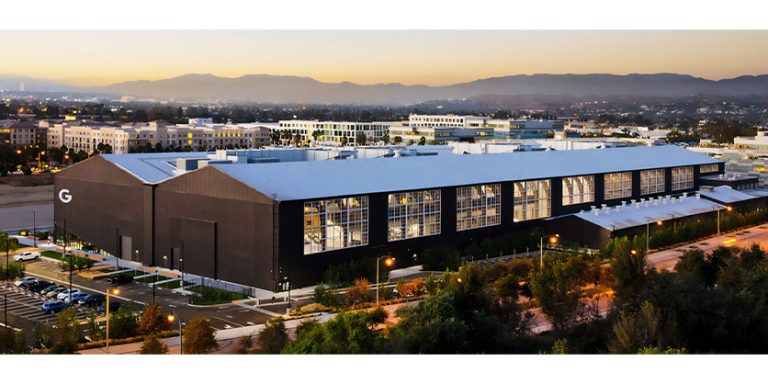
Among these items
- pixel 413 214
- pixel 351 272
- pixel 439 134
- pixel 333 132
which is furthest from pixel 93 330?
pixel 333 132

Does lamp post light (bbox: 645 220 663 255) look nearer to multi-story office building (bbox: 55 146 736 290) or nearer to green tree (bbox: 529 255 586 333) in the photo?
multi-story office building (bbox: 55 146 736 290)

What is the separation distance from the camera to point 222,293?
86.6 ft

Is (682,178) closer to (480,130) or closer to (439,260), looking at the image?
(439,260)

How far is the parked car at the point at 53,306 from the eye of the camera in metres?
24.4

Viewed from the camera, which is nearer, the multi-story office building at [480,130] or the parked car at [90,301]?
the parked car at [90,301]

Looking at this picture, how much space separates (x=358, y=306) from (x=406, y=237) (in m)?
7.28

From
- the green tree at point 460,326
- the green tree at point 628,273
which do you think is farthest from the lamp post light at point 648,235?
the green tree at point 460,326

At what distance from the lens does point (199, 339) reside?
63.9 feet

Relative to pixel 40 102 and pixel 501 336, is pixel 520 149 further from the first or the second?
pixel 40 102

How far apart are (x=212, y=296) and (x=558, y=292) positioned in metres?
10.7

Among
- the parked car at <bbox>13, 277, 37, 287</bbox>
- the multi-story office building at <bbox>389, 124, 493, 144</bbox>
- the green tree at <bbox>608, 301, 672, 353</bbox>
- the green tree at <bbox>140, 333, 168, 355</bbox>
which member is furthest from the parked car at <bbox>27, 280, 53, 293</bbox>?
the multi-story office building at <bbox>389, 124, 493, 144</bbox>

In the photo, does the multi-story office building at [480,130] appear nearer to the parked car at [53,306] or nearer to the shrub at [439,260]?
the shrub at [439,260]

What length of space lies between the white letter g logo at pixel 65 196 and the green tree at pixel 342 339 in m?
21.4

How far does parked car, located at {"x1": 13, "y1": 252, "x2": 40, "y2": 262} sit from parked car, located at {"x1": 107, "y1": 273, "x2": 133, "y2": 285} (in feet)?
18.3
